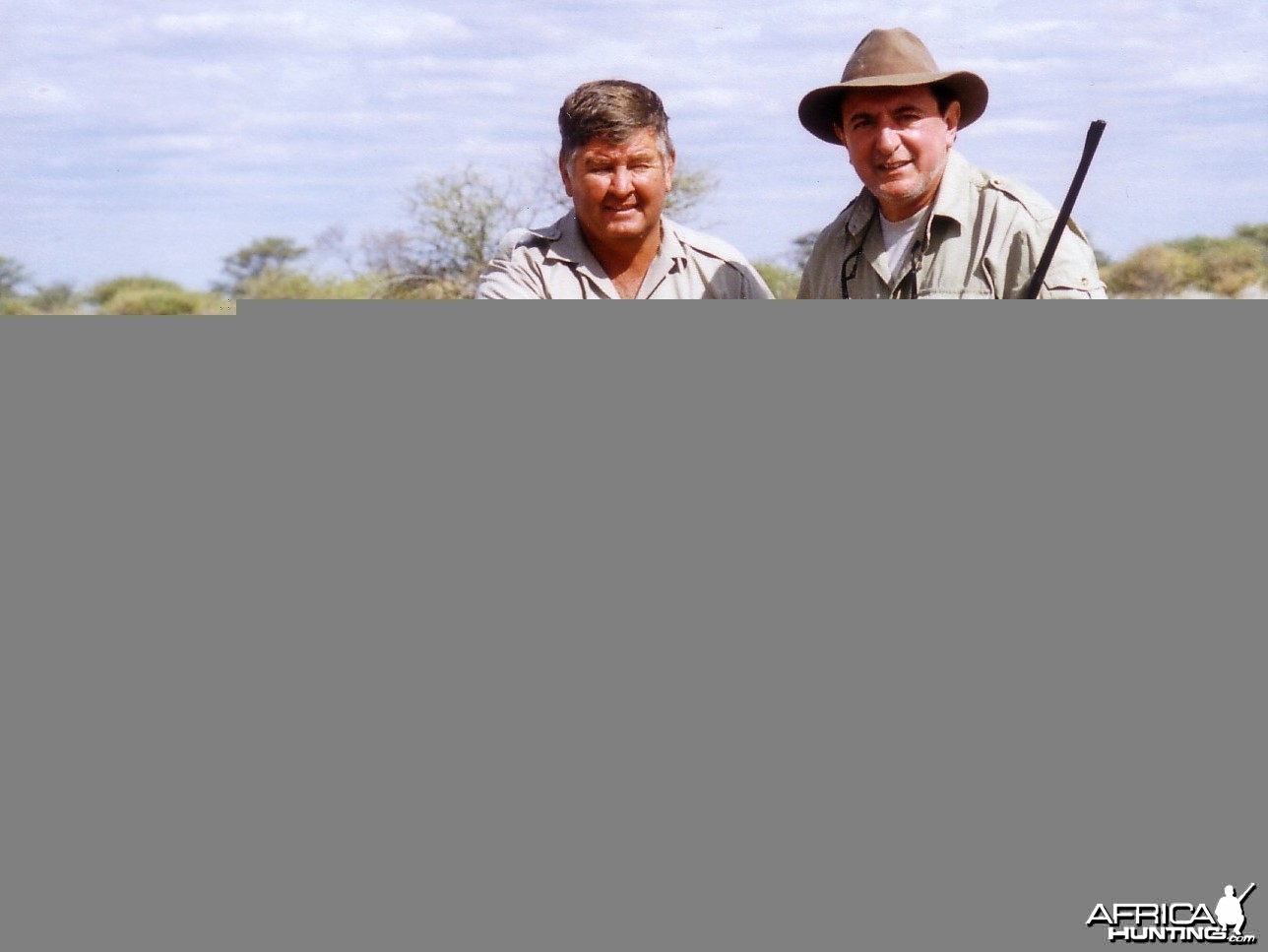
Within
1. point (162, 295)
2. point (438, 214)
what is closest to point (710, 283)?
point (438, 214)

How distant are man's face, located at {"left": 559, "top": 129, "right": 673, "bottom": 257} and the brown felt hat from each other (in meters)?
0.41

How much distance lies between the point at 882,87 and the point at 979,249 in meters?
0.44

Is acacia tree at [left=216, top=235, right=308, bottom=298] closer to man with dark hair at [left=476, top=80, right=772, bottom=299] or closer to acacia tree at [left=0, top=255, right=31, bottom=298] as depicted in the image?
acacia tree at [left=0, top=255, right=31, bottom=298]

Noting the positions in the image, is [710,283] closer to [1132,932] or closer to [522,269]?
[522,269]

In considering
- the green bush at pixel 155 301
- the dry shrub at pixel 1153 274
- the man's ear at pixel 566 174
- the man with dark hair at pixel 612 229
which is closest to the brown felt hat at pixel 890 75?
the man with dark hair at pixel 612 229

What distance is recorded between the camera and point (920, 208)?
3.79 meters

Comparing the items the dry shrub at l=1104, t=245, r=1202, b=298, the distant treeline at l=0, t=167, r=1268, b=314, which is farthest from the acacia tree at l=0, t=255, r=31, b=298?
the dry shrub at l=1104, t=245, r=1202, b=298

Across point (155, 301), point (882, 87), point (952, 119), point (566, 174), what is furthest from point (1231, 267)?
point (566, 174)

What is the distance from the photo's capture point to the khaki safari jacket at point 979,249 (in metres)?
3.70

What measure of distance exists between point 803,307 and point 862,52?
0.99 metres

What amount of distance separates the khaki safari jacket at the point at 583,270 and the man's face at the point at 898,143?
15.4 inches

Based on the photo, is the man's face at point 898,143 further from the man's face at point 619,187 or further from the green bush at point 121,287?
the green bush at point 121,287

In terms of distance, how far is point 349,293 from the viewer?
1341 centimetres

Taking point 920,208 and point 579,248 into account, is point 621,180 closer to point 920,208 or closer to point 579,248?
point 579,248
